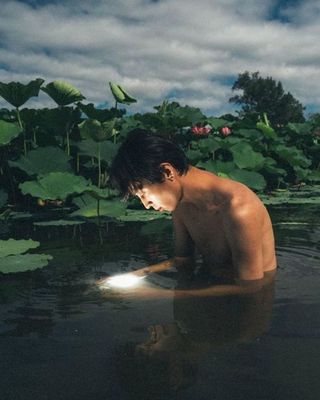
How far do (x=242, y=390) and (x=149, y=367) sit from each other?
0.28 meters

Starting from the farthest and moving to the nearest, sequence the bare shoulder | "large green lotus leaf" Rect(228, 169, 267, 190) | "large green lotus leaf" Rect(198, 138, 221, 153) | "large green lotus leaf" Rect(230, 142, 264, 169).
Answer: "large green lotus leaf" Rect(198, 138, 221, 153) < "large green lotus leaf" Rect(230, 142, 264, 169) < "large green lotus leaf" Rect(228, 169, 267, 190) < the bare shoulder

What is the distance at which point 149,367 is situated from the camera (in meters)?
1.42

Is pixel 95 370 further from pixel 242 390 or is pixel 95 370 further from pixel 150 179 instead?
pixel 150 179

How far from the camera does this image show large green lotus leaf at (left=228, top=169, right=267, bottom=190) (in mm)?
5289

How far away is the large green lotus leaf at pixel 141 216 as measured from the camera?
3930 mm

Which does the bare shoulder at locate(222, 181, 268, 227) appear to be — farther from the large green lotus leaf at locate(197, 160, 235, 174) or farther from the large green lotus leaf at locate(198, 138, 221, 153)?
the large green lotus leaf at locate(198, 138, 221, 153)

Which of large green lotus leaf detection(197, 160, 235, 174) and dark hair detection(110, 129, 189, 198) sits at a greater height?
dark hair detection(110, 129, 189, 198)

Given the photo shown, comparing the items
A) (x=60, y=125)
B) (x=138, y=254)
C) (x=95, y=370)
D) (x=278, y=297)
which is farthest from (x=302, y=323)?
(x=60, y=125)

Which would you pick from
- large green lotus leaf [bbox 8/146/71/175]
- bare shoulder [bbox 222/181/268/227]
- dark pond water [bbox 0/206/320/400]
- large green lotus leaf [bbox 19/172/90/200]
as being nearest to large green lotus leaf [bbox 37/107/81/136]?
large green lotus leaf [bbox 8/146/71/175]

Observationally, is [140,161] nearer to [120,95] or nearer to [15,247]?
[15,247]

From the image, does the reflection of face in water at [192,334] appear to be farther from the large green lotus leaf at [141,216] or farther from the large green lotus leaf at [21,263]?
the large green lotus leaf at [141,216]

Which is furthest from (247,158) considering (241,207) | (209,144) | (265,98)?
(265,98)

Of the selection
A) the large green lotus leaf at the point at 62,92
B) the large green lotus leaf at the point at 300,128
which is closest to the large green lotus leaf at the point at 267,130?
the large green lotus leaf at the point at 300,128

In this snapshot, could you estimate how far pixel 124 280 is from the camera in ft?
7.75
